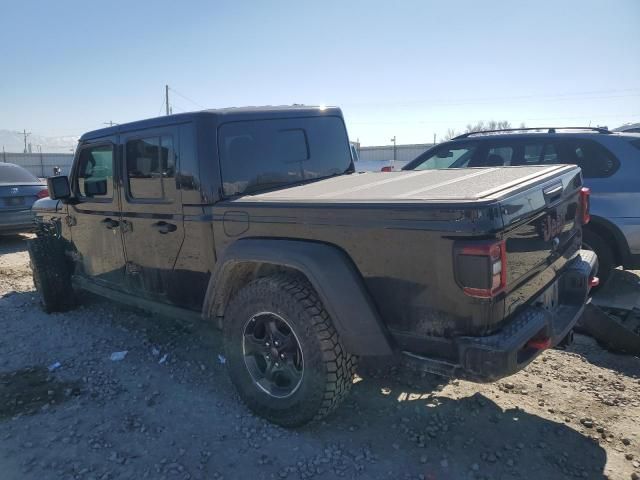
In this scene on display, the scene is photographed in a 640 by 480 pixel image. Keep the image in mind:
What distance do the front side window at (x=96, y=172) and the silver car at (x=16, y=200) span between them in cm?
467

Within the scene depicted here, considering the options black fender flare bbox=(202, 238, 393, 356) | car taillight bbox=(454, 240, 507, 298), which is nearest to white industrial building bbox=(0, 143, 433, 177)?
black fender flare bbox=(202, 238, 393, 356)

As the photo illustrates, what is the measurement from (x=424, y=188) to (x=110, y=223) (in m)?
2.76

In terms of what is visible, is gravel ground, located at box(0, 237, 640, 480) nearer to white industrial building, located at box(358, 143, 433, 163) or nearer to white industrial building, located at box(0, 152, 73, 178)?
white industrial building, located at box(358, 143, 433, 163)

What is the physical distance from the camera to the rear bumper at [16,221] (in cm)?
844

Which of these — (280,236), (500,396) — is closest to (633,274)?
(500,396)

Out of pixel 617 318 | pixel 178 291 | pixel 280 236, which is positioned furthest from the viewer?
pixel 617 318

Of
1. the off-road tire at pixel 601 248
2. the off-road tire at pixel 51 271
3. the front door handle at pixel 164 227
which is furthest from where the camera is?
the off-road tire at pixel 51 271

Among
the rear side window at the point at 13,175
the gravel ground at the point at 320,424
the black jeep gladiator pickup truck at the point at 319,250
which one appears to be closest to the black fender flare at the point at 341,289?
the black jeep gladiator pickup truck at the point at 319,250

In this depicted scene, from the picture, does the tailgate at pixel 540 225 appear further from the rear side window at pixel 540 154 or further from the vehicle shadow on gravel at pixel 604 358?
the rear side window at pixel 540 154

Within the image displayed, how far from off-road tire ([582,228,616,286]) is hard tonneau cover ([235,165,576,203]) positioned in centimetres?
207

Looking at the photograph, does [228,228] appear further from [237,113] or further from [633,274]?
[633,274]

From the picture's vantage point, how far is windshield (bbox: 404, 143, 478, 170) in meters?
5.84

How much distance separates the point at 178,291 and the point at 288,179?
1195mm

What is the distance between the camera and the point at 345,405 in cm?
321
